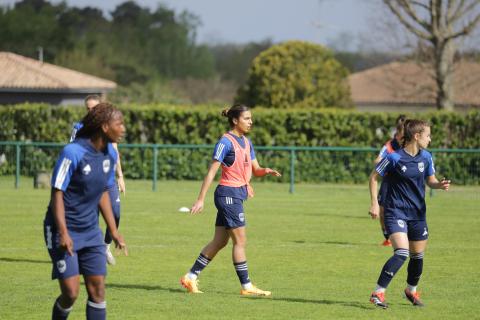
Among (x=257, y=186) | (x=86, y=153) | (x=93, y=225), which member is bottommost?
(x=257, y=186)

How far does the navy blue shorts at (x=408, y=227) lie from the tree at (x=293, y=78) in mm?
36431

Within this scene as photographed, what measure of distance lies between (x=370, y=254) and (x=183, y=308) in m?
5.59

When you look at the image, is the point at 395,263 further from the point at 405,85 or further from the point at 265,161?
the point at 405,85

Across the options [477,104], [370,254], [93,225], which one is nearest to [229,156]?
[93,225]

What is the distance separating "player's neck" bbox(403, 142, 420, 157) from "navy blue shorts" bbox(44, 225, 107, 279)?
385 centimetres

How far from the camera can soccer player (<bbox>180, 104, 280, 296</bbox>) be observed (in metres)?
10.4

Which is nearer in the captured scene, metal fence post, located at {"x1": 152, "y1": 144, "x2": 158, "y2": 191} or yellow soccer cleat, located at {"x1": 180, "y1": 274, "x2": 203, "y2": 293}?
yellow soccer cleat, located at {"x1": 180, "y1": 274, "x2": 203, "y2": 293}

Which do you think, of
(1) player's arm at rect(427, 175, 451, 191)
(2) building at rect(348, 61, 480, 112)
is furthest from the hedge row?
(1) player's arm at rect(427, 175, 451, 191)

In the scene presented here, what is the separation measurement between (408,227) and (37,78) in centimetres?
3861

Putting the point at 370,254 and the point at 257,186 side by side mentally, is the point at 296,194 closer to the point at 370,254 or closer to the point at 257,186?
the point at 257,186

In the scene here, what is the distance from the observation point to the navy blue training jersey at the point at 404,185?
9883 mm

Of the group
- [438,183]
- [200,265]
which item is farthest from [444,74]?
[200,265]

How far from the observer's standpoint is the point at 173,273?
12375mm

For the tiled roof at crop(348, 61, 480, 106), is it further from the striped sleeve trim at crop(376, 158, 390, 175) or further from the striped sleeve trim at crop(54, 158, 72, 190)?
the striped sleeve trim at crop(54, 158, 72, 190)
